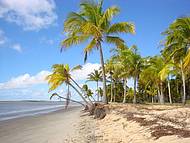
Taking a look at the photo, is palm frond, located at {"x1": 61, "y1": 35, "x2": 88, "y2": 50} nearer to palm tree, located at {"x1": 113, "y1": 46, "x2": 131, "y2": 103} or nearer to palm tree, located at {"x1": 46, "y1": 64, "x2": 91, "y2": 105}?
palm tree, located at {"x1": 46, "y1": 64, "x2": 91, "y2": 105}

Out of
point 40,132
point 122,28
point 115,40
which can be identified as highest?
point 122,28

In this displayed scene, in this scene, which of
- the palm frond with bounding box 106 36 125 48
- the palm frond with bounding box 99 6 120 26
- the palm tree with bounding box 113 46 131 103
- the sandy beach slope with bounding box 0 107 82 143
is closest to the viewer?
the sandy beach slope with bounding box 0 107 82 143

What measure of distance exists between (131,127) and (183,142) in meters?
4.29

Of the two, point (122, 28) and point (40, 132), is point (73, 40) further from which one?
point (40, 132)

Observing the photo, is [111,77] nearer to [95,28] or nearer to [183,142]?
[95,28]

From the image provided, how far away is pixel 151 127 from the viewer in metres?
9.63

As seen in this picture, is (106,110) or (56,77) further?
(56,77)

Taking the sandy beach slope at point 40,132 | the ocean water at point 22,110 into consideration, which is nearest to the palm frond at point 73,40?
the sandy beach slope at point 40,132

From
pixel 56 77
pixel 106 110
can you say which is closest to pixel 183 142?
pixel 106 110

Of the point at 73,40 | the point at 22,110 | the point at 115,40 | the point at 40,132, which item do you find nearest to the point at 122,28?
the point at 115,40

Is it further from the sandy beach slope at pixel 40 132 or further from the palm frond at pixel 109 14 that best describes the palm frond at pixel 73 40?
the sandy beach slope at pixel 40 132

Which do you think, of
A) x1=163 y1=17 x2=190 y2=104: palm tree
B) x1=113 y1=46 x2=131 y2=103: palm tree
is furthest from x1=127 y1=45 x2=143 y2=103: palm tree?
x1=163 y1=17 x2=190 y2=104: palm tree

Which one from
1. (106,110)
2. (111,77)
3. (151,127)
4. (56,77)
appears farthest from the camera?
(111,77)

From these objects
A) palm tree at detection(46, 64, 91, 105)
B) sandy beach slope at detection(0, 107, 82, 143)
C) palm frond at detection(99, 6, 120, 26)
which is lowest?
sandy beach slope at detection(0, 107, 82, 143)
